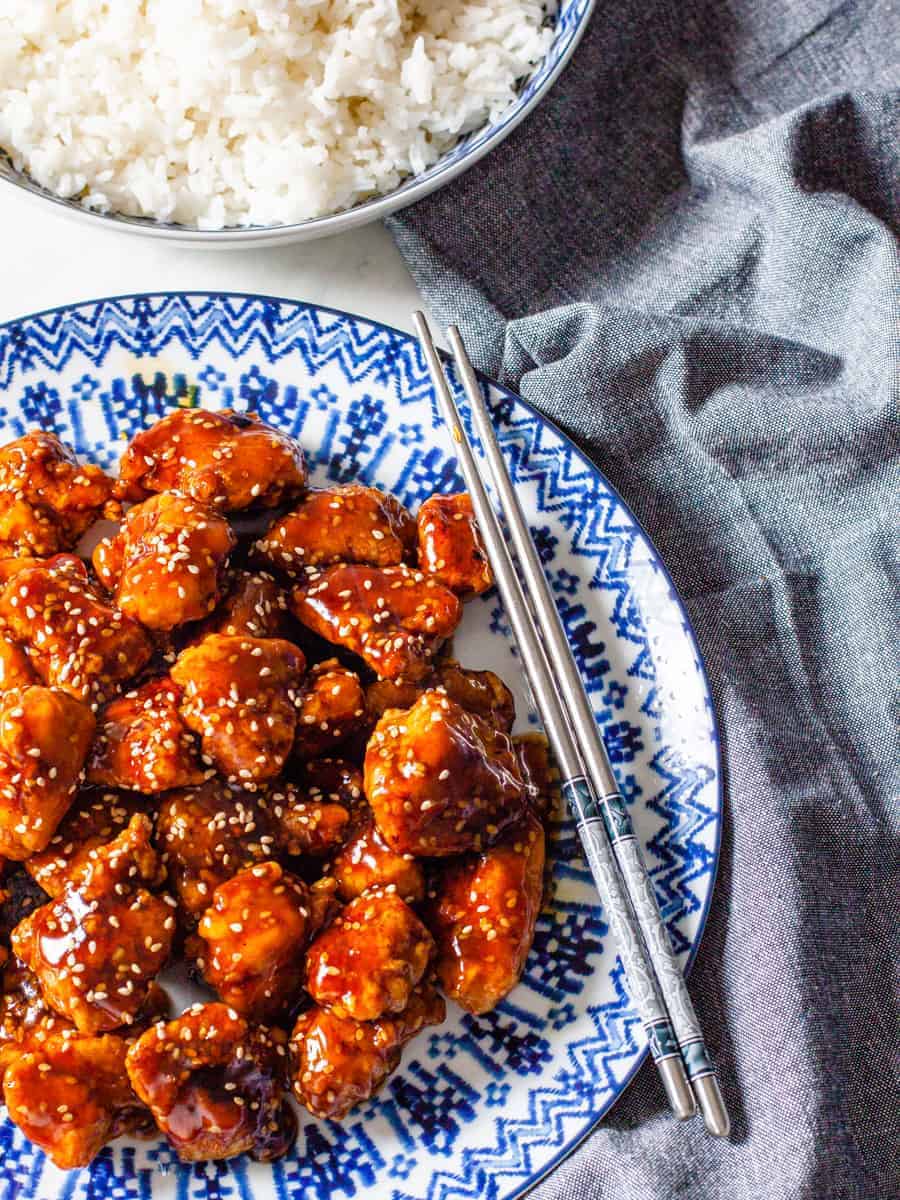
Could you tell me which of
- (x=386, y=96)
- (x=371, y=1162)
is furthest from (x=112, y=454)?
(x=371, y=1162)

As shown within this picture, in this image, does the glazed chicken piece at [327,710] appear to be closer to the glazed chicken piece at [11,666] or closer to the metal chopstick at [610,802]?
the metal chopstick at [610,802]

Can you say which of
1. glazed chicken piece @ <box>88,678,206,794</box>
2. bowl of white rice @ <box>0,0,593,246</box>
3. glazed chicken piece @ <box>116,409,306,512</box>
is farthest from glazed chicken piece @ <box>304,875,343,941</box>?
bowl of white rice @ <box>0,0,593,246</box>

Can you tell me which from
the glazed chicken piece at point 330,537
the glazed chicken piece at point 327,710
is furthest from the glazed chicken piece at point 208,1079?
the glazed chicken piece at point 330,537

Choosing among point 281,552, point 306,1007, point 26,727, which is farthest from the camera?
point 281,552

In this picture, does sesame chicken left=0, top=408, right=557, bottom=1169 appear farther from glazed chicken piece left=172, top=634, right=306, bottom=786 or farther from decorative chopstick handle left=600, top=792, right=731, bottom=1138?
decorative chopstick handle left=600, top=792, right=731, bottom=1138

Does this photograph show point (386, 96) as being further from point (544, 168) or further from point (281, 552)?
point (281, 552)
